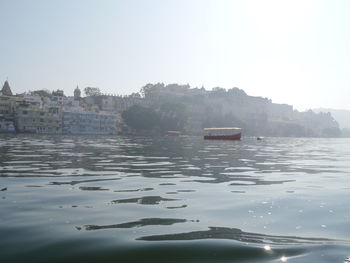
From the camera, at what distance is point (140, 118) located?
101 meters

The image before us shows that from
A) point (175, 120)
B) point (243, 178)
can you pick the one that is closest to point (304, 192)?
point (243, 178)

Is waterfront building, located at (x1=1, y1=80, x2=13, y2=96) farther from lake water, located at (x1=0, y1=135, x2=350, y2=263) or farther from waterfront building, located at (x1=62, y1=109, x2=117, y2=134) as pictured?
lake water, located at (x1=0, y1=135, x2=350, y2=263)

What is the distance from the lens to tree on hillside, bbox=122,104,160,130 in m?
101

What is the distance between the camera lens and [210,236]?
13.5 feet

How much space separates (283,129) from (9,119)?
465 feet

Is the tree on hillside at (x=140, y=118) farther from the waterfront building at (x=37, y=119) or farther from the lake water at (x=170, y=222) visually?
the lake water at (x=170, y=222)

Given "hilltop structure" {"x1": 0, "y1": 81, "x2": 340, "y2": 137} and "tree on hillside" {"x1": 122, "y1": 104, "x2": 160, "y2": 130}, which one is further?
"tree on hillside" {"x1": 122, "y1": 104, "x2": 160, "y2": 130}

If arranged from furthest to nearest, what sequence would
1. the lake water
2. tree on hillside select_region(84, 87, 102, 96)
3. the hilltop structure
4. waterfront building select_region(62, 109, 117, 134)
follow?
tree on hillside select_region(84, 87, 102, 96)
waterfront building select_region(62, 109, 117, 134)
the hilltop structure
the lake water

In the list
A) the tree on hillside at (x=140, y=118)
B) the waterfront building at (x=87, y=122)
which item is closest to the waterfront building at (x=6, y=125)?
the waterfront building at (x=87, y=122)

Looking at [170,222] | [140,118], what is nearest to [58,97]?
[140,118]

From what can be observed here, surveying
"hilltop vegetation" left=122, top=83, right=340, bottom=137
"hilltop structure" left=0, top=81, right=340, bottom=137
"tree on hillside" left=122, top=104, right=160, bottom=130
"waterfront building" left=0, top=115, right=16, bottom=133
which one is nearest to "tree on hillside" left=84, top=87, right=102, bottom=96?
"hilltop structure" left=0, top=81, right=340, bottom=137

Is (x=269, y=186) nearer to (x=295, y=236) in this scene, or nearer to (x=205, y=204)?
(x=205, y=204)

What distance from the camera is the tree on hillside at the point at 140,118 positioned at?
101000 mm

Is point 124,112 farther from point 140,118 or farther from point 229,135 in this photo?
point 229,135
